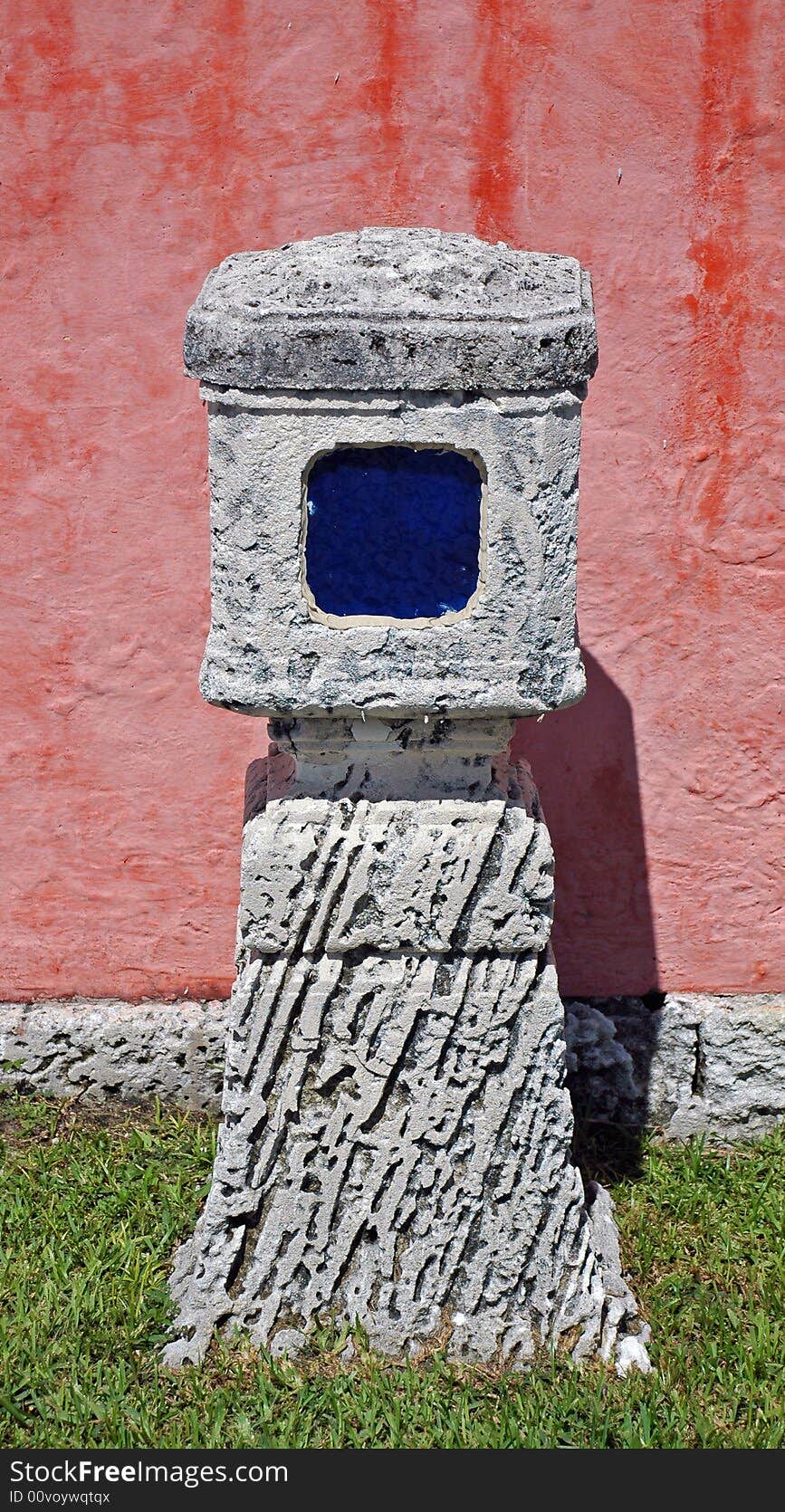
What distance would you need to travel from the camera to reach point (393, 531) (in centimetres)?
279

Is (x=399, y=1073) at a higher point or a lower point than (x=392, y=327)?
lower

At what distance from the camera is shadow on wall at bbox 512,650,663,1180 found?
3.78 metres

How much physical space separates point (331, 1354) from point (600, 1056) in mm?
1122

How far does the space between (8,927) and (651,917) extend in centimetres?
164

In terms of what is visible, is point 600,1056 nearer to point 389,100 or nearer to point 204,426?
point 204,426

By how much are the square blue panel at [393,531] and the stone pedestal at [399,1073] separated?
0.24m

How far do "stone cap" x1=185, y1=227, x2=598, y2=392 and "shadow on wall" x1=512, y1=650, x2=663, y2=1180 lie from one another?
1191 millimetres

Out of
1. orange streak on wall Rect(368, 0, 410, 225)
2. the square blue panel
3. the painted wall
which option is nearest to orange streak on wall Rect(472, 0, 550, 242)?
the painted wall

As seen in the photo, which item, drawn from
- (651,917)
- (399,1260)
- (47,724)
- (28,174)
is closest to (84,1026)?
(47,724)

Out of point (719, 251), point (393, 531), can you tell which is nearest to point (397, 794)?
point (393, 531)

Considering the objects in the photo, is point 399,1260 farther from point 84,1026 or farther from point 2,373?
point 2,373

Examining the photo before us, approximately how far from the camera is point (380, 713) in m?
2.85

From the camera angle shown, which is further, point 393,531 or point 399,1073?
point 399,1073

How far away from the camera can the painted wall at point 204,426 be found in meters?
3.38
